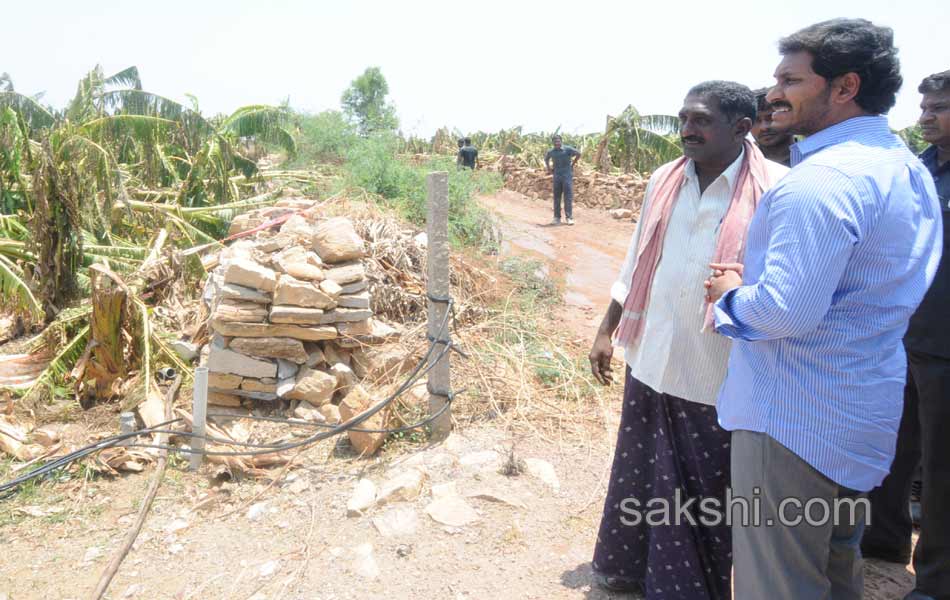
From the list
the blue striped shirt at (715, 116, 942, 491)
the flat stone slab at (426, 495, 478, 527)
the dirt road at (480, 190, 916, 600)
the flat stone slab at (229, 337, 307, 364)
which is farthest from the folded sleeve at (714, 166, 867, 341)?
the flat stone slab at (229, 337, 307, 364)

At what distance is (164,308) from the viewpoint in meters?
6.32

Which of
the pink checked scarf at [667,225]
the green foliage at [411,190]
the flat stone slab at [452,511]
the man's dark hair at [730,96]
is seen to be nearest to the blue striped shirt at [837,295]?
the pink checked scarf at [667,225]

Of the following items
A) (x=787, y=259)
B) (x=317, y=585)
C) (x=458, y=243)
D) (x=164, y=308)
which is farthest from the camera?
(x=458, y=243)

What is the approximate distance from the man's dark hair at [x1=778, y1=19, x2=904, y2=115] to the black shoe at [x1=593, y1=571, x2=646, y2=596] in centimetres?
173

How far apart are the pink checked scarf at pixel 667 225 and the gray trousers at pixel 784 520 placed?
18.0 inches

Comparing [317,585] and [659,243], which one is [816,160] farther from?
[317,585]

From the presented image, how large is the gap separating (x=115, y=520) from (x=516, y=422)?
2.29m

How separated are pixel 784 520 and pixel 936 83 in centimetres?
200

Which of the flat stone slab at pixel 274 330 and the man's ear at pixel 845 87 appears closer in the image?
the man's ear at pixel 845 87

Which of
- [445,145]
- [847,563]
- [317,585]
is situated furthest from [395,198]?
[445,145]

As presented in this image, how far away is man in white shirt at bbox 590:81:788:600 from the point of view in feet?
7.05

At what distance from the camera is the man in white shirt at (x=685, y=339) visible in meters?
2.15

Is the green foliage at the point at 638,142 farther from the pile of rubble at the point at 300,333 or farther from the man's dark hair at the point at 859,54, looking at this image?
the man's dark hair at the point at 859,54

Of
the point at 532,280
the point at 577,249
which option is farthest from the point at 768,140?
the point at 577,249
